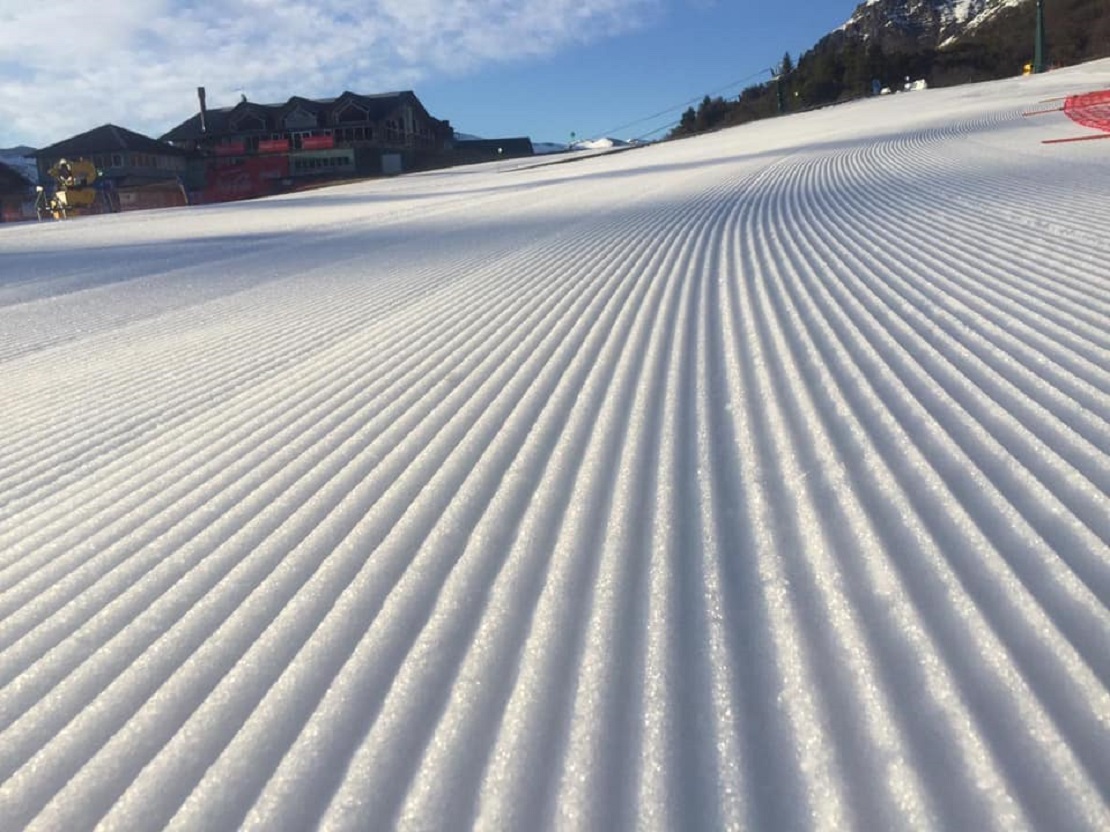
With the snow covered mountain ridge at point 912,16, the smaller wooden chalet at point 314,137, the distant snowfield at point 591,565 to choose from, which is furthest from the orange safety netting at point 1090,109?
the snow covered mountain ridge at point 912,16

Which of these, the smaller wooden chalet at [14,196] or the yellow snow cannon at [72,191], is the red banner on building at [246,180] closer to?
the yellow snow cannon at [72,191]

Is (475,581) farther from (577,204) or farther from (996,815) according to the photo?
Result: (577,204)

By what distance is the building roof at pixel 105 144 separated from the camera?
34.3m

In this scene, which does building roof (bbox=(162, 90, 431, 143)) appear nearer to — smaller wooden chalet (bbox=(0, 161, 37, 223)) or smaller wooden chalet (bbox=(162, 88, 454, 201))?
smaller wooden chalet (bbox=(162, 88, 454, 201))

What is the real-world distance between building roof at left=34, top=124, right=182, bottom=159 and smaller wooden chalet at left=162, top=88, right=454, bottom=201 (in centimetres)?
184

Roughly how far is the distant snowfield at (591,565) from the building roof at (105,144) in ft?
114

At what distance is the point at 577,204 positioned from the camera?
10.1 metres

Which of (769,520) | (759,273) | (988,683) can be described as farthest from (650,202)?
(988,683)

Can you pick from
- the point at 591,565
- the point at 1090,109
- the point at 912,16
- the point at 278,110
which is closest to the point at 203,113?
the point at 278,110

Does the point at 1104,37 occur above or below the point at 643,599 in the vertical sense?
above

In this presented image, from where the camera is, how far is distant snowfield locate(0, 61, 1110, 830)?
1185 mm

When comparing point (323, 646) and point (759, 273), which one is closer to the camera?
point (323, 646)

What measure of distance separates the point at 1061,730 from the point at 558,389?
1866 mm

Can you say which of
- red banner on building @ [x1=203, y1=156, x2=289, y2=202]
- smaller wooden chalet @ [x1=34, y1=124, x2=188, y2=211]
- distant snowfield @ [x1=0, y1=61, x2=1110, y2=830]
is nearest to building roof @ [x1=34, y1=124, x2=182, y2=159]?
smaller wooden chalet @ [x1=34, y1=124, x2=188, y2=211]
